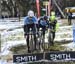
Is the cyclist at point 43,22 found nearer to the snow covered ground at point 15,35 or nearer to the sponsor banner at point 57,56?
the snow covered ground at point 15,35

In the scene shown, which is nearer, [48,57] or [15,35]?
[48,57]

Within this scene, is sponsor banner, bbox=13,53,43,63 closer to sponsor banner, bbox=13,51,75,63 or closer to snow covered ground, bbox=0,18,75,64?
sponsor banner, bbox=13,51,75,63

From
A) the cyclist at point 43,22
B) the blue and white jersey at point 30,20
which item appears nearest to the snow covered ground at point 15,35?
the blue and white jersey at point 30,20

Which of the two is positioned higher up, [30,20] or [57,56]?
[30,20]

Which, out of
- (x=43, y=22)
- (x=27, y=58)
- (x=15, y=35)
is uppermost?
(x=43, y=22)

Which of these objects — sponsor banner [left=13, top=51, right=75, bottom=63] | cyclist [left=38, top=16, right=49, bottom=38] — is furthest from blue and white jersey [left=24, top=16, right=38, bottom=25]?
sponsor banner [left=13, top=51, right=75, bottom=63]

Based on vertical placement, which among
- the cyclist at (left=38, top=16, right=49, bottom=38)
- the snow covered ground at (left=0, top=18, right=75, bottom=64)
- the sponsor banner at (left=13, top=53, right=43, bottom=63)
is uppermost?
the cyclist at (left=38, top=16, right=49, bottom=38)

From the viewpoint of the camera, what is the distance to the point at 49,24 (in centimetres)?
1053

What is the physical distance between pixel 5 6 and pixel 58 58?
1291 millimetres

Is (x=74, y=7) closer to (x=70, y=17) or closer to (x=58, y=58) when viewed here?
(x=70, y=17)

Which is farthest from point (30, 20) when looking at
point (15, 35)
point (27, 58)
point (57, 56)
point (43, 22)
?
point (57, 56)

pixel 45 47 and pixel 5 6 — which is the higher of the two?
pixel 5 6

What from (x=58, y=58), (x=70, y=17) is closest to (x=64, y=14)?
(x=70, y=17)

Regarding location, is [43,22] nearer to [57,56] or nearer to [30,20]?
[30,20]
